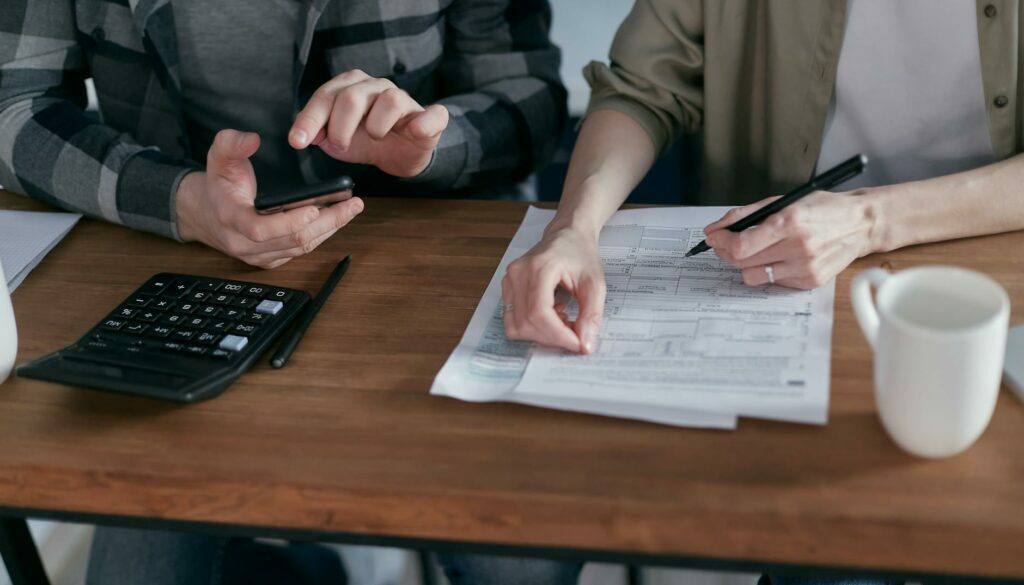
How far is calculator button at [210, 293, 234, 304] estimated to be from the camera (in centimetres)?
91

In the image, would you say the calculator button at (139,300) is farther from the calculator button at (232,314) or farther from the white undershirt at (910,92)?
the white undershirt at (910,92)

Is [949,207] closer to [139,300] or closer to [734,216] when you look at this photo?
[734,216]

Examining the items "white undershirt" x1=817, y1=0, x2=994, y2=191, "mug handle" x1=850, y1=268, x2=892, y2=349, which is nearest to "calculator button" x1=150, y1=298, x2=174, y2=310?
"mug handle" x1=850, y1=268, x2=892, y2=349

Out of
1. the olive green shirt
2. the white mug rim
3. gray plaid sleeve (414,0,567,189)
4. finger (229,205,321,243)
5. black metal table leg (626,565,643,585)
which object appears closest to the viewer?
the white mug rim

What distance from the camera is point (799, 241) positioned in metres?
0.85

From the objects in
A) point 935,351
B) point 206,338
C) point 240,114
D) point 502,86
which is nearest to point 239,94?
point 240,114

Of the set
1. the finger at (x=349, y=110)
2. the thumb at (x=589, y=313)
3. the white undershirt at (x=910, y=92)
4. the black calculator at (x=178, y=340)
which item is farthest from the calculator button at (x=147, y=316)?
the white undershirt at (x=910, y=92)

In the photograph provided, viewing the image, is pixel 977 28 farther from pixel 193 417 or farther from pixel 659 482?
pixel 193 417

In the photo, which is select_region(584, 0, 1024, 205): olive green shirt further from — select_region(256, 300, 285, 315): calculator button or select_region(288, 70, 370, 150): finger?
select_region(256, 300, 285, 315): calculator button

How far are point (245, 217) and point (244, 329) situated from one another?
15 cm

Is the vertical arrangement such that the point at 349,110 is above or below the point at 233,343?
above

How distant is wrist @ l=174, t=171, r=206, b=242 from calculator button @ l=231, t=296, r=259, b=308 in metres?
0.17

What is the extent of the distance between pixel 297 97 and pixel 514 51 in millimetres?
276

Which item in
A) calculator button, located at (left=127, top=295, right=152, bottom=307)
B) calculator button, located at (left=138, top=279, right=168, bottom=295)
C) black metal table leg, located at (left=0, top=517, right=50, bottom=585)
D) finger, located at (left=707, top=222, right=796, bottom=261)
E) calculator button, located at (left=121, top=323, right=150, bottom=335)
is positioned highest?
finger, located at (left=707, top=222, right=796, bottom=261)
